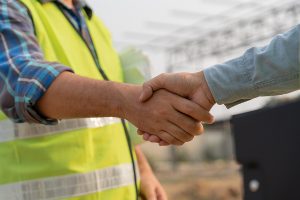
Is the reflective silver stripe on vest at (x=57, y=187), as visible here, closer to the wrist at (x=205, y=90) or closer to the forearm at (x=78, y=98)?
the forearm at (x=78, y=98)

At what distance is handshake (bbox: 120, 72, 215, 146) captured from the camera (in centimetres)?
193

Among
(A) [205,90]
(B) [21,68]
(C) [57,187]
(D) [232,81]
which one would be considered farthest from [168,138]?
(B) [21,68]

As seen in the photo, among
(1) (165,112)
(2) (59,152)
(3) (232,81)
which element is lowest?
(2) (59,152)

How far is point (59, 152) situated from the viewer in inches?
82.3

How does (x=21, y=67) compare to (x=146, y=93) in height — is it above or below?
above

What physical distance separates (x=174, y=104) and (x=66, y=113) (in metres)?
0.37

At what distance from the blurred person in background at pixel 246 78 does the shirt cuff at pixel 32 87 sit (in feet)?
1.06

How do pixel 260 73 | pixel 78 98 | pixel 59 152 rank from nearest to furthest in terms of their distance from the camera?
pixel 260 73
pixel 78 98
pixel 59 152

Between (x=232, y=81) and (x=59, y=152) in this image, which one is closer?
(x=232, y=81)

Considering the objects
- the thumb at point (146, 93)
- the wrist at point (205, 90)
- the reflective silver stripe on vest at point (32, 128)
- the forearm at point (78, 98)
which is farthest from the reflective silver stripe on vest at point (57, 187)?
the wrist at point (205, 90)

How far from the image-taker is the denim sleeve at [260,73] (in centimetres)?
174

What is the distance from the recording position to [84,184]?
2137 millimetres

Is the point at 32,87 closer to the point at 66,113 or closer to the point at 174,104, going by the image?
the point at 66,113

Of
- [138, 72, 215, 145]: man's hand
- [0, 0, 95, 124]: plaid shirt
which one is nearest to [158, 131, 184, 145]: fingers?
[138, 72, 215, 145]: man's hand
